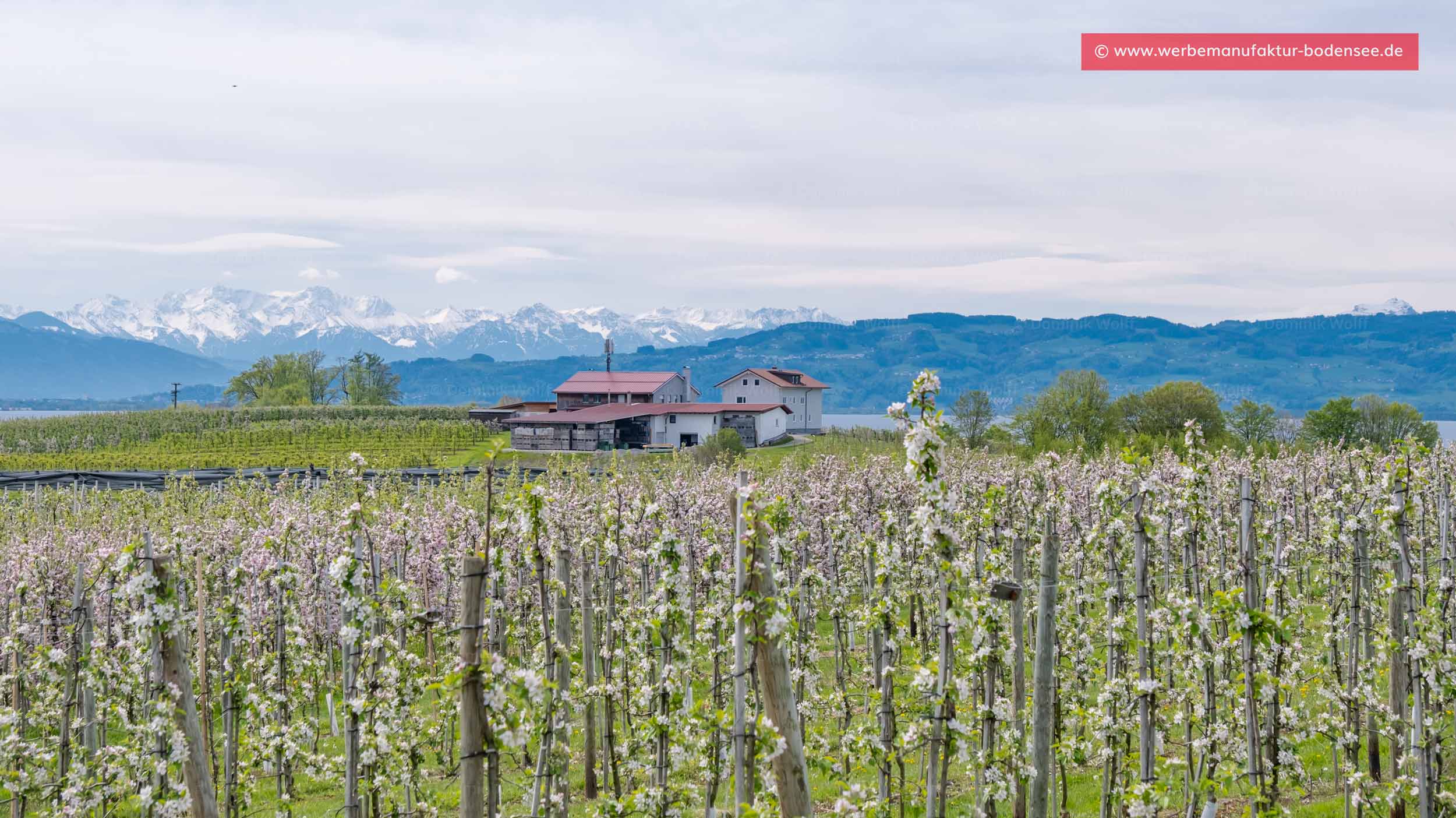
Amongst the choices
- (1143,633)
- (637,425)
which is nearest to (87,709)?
(1143,633)

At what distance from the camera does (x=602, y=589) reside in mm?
21281

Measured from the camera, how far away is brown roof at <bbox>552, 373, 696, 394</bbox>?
82.8m

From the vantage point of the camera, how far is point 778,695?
678cm

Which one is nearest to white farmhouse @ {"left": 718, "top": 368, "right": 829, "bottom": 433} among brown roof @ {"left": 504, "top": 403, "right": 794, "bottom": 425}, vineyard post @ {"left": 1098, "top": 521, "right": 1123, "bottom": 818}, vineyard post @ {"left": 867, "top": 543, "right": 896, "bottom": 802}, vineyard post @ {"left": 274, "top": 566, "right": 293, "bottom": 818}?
brown roof @ {"left": 504, "top": 403, "right": 794, "bottom": 425}

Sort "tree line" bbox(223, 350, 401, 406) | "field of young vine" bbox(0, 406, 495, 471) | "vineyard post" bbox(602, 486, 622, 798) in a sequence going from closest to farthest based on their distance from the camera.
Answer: "vineyard post" bbox(602, 486, 622, 798) → "field of young vine" bbox(0, 406, 495, 471) → "tree line" bbox(223, 350, 401, 406)

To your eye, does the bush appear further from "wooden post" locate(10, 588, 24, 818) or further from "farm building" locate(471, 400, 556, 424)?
"wooden post" locate(10, 588, 24, 818)

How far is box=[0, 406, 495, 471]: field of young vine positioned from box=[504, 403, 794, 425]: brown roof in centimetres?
571

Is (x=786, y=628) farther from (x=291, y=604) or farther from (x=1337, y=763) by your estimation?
Answer: (x=291, y=604)

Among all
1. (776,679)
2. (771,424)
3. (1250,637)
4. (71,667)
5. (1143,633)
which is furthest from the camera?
(771,424)

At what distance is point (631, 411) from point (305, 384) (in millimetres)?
64645

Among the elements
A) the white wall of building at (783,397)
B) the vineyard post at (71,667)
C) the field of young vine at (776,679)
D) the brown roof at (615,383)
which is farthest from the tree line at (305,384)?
the vineyard post at (71,667)

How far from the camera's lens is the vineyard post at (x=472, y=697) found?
232 inches

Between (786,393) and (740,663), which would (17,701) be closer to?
(740,663)

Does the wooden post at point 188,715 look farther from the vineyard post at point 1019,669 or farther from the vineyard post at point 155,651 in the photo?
the vineyard post at point 1019,669
